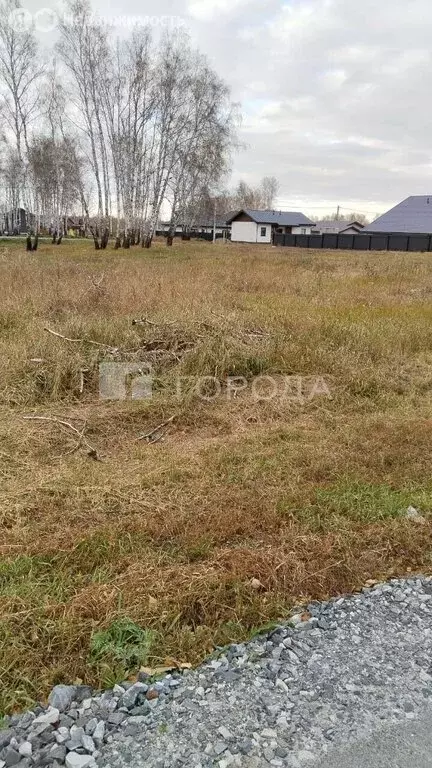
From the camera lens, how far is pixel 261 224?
5609cm

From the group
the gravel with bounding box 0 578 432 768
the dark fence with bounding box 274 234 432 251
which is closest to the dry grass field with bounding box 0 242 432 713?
the gravel with bounding box 0 578 432 768

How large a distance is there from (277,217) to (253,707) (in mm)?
60128

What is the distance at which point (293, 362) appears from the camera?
6262mm

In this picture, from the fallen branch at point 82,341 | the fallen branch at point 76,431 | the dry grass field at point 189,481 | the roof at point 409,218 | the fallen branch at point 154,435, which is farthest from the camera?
the roof at point 409,218

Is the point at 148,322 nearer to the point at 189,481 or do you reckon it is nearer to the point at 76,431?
the point at 76,431

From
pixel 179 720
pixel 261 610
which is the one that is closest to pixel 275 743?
pixel 179 720

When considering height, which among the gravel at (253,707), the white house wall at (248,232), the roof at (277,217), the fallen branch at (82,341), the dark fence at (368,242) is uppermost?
the roof at (277,217)

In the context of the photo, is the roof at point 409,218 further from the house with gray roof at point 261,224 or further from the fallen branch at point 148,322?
the fallen branch at point 148,322

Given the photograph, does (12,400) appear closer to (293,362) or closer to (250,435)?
(250,435)

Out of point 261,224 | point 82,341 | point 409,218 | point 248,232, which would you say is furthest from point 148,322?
point 248,232

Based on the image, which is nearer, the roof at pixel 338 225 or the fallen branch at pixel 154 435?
the fallen branch at pixel 154 435

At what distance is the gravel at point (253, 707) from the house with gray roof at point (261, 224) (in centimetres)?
5584

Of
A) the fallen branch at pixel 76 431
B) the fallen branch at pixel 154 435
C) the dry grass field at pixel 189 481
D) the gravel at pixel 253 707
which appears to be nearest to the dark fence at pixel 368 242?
the dry grass field at pixel 189 481

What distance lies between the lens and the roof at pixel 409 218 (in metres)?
42.5
